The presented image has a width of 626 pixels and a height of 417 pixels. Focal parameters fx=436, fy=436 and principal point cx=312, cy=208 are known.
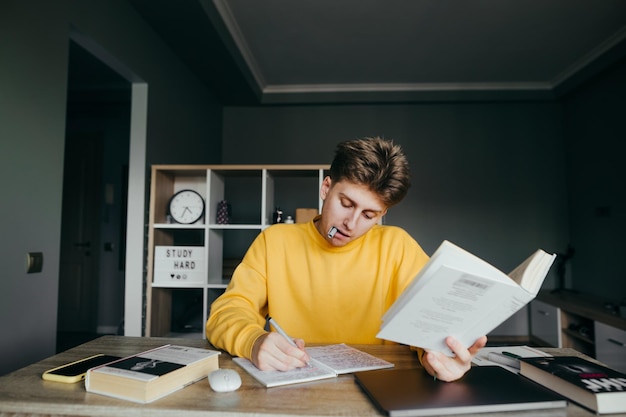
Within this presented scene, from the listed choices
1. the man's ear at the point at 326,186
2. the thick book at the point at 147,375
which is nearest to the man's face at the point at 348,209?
the man's ear at the point at 326,186

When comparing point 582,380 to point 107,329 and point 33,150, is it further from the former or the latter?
point 107,329

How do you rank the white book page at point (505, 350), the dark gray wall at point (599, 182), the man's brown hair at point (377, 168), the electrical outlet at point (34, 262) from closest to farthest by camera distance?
1. the white book page at point (505, 350)
2. the man's brown hair at point (377, 168)
3. the electrical outlet at point (34, 262)
4. the dark gray wall at point (599, 182)

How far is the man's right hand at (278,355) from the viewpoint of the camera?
95 cm

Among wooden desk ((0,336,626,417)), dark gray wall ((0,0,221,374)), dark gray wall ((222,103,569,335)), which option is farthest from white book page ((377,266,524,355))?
dark gray wall ((222,103,569,335))

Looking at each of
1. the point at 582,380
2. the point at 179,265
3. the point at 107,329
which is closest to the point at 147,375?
the point at 582,380

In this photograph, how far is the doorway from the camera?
179 inches

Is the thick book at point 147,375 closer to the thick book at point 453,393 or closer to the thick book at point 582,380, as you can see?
the thick book at point 453,393

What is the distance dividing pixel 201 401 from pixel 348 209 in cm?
68

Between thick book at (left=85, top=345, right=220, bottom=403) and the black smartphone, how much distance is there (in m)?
0.06

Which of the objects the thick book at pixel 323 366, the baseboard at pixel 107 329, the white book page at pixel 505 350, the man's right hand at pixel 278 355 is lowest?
the baseboard at pixel 107 329

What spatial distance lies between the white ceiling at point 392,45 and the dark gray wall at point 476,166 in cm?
22

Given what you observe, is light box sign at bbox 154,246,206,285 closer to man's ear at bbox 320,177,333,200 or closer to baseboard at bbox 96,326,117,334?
man's ear at bbox 320,177,333,200

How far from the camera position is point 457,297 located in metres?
0.78

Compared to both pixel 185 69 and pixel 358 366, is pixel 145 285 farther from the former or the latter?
pixel 358 366
